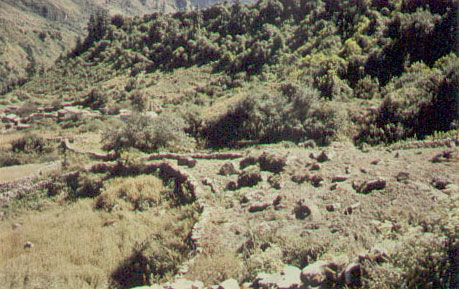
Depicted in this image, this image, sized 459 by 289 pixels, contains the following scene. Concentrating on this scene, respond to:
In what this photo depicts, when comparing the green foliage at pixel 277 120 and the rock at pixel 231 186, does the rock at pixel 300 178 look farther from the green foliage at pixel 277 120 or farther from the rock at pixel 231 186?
the green foliage at pixel 277 120

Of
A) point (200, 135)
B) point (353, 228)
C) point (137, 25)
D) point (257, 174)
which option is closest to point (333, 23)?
point (200, 135)

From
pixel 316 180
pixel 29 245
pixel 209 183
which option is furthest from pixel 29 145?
pixel 316 180

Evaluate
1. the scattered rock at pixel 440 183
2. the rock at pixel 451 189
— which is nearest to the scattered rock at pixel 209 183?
the scattered rock at pixel 440 183

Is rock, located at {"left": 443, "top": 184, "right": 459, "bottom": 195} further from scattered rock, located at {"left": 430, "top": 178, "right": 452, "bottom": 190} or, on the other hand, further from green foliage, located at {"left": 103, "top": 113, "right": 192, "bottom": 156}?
green foliage, located at {"left": 103, "top": 113, "right": 192, "bottom": 156}

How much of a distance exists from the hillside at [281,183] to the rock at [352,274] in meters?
0.01

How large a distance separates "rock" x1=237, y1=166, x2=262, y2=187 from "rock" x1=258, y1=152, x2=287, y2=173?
1.60ft

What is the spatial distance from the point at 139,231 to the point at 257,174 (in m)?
2.79

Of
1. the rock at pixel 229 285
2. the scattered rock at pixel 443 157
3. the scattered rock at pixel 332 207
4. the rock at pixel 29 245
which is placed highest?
the scattered rock at pixel 443 157

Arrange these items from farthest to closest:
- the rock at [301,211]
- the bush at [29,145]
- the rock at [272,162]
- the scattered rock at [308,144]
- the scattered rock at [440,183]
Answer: the bush at [29,145]
the scattered rock at [308,144]
the rock at [272,162]
the rock at [301,211]
the scattered rock at [440,183]

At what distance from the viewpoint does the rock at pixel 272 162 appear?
293 inches

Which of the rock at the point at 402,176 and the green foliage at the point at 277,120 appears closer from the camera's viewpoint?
the rock at the point at 402,176

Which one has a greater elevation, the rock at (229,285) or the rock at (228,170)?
the rock at (229,285)

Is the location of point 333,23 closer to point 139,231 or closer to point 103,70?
point 139,231

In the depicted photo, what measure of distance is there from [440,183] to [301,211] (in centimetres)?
215
